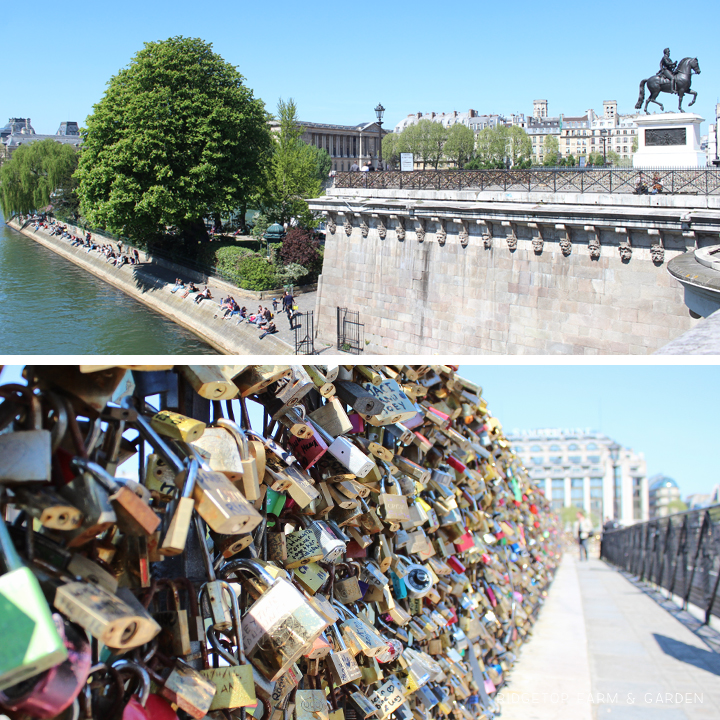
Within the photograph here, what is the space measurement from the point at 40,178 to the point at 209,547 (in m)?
56.7

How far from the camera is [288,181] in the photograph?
39188 mm

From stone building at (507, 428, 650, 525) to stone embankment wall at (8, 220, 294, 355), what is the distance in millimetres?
40666

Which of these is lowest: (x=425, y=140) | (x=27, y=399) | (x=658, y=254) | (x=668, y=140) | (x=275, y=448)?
(x=275, y=448)

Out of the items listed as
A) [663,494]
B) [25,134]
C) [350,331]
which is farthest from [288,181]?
[25,134]

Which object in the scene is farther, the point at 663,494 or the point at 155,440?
A: the point at 663,494

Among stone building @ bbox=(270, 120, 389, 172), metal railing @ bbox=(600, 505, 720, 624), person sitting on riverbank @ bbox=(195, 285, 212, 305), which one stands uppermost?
stone building @ bbox=(270, 120, 389, 172)

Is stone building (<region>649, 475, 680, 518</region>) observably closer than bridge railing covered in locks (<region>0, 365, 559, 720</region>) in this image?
No

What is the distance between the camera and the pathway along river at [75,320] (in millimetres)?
28047

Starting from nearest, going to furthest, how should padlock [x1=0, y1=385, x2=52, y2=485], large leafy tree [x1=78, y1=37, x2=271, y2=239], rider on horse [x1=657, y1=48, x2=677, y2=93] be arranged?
1. padlock [x1=0, y1=385, x2=52, y2=485]
2. rider on horse [x1=657, y1=48, x2=677, y2=93]
3. large leafy tree [x1=78, y1=37, x2=271, y2=239]

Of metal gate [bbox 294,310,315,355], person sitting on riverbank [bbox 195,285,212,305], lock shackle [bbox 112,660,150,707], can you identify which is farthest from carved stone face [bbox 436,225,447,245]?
lock shackle [bbox 112,660,150,707]

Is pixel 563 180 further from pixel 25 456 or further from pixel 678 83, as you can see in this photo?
pixel 25 456

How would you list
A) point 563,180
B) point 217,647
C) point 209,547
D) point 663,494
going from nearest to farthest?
point 217,647 < point 209,547 < point 563,180 < point 663,494

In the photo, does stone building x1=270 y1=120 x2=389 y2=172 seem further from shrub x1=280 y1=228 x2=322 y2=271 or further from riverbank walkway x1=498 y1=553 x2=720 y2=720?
riverbank walkway x1=498 y1=553 x2=720 y2=720

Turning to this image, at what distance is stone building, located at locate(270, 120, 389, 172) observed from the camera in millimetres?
93188
